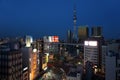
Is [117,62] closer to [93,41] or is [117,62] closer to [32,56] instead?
[32,56]

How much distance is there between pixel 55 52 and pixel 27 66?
21.0 metres

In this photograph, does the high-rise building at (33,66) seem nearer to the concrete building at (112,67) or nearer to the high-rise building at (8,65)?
the high-rise building at (8,65)

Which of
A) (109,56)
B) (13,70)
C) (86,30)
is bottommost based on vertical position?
(13,70)

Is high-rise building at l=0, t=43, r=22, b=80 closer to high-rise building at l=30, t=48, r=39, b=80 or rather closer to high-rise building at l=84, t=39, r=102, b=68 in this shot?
high-rise building at l=30, t=48, r=39, b=80

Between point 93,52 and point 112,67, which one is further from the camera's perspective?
point 93,52

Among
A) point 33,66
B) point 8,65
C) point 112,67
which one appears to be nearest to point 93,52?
point 33,66

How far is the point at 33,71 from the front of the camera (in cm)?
2150

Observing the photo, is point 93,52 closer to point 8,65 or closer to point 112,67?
point 112,67

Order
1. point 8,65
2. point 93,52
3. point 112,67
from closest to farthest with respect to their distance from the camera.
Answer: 1. point 8,65
2. point 112,67
3. point 93,52

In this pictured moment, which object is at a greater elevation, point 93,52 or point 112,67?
point 93,52

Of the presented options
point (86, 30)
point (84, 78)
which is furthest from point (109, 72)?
point (86, 30)

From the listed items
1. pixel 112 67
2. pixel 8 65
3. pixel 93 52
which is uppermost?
pixel 93 52

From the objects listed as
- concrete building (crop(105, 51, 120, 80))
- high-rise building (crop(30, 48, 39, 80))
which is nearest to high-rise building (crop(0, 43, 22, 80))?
high-rise building (crop(30, 48, 39, 80))

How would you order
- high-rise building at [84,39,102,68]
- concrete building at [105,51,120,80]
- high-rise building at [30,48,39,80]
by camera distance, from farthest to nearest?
high-rise building at [84,39,102,68]
high-rise building at [30,48,39,80]
concrete building at [105,51,120,80]
